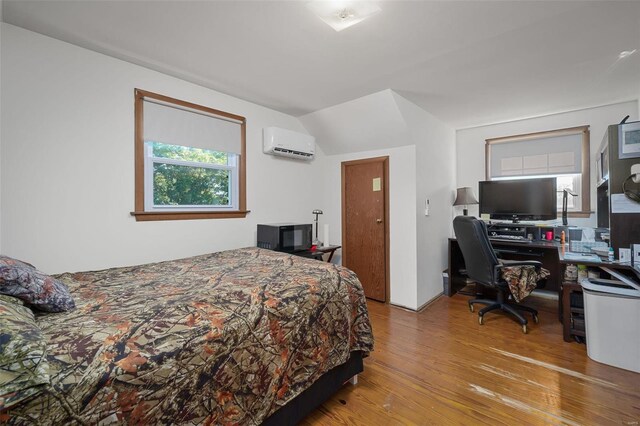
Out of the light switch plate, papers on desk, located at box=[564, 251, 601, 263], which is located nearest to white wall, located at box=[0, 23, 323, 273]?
the light switch plate

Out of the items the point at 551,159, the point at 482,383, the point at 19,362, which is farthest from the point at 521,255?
the point at 19,362

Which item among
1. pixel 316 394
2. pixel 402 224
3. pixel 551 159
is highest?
pixel 551 159

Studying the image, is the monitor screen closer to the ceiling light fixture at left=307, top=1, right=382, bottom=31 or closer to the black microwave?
the black microwave

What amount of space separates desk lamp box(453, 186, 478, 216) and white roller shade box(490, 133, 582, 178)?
1.58 feet

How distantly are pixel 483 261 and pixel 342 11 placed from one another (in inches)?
102

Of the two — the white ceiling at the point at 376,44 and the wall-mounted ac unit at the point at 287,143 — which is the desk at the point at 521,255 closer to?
the white ceiling at the point at 376,44

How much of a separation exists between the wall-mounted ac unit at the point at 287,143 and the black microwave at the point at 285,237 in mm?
935

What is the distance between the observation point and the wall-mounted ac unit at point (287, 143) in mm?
3238

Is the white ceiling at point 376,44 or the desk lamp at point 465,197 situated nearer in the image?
the white ceiling at point 376,44

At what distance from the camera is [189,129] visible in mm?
2643

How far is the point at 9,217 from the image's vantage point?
1810 millimetres

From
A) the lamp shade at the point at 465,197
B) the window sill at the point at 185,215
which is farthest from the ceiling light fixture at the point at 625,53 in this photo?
the window sill at the point at 185,215

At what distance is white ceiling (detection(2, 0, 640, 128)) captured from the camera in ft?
5.56

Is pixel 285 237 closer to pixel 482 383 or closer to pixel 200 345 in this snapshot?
pixel 200 345
